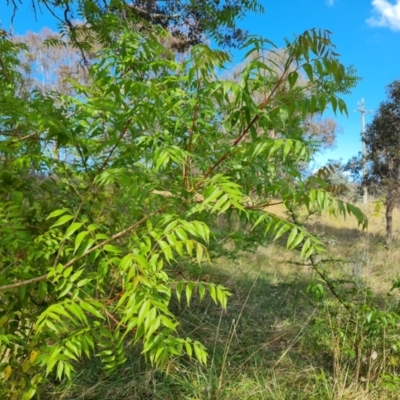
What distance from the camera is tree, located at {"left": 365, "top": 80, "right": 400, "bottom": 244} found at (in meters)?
8.33

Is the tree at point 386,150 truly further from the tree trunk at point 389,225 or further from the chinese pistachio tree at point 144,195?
the chinese pistachio tree at point 144,195

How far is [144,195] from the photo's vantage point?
145cm

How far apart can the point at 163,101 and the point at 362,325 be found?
74.6 inches

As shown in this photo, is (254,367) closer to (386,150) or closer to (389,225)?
(389,225)

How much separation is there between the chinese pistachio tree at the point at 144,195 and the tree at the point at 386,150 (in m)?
7.69

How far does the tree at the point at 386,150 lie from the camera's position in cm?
833

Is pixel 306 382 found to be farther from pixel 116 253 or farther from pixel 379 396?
pixel 116 253

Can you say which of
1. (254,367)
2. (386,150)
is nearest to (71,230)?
(254,367)

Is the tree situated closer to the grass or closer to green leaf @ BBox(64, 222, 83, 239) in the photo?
the grass

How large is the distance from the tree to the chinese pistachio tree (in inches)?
303

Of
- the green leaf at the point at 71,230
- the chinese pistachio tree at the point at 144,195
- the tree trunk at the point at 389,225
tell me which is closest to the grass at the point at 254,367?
the chinese pistachio tree at the point at 144,195

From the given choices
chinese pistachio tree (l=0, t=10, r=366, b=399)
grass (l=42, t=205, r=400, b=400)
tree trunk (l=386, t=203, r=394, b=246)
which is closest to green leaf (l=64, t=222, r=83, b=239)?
chinese pistachio tree (l=0, t=10, r=366, b=399)

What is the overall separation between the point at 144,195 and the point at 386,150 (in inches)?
341

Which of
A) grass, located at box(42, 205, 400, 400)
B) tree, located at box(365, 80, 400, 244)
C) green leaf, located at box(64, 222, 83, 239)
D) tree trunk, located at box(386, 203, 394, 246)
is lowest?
grass, located at box(42, 205, 400, 400)
